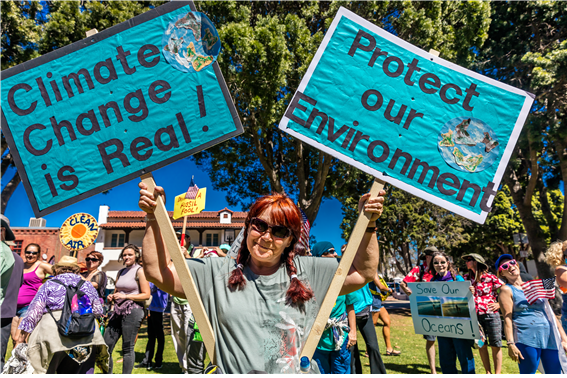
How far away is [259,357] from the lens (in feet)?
5.75

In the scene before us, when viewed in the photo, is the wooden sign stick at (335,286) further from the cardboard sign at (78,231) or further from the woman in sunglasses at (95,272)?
the cardboard sign at (78,231)

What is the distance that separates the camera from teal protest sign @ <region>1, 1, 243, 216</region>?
2.22 meters

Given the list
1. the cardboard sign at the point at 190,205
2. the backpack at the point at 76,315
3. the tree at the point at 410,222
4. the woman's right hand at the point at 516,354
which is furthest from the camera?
the tree at the point at 410,222

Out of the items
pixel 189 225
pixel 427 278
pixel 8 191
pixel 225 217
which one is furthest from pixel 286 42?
pixel 225 217

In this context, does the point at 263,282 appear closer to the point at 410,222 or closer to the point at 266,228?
the point at 266,228

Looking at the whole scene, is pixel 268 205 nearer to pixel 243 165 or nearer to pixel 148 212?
pixel 148 212

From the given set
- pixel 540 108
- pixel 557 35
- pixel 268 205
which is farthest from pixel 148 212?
pixel 557 35

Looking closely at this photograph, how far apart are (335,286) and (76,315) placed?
3.12m

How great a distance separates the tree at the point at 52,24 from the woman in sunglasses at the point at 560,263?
1000 centimetres

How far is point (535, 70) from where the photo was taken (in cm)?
920

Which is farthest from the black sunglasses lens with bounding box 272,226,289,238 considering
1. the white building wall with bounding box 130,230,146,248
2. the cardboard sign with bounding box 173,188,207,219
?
the white building wall with bounding box 130,230,146,248

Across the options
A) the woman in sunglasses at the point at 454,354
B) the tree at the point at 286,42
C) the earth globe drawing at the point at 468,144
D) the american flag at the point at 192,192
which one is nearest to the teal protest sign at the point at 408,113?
the earth globe drawing at the point at 468,144

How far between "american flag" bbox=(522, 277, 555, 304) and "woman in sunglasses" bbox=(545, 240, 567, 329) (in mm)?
118

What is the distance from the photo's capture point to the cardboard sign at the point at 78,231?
27.5 feet
